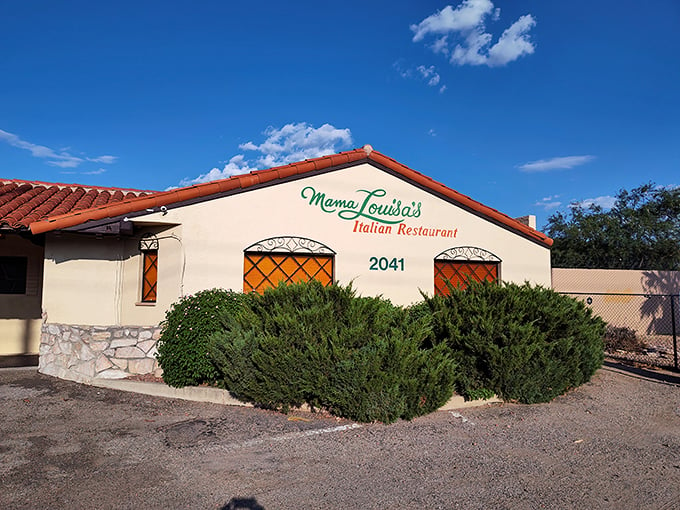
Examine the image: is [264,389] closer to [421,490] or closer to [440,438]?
[440,438]

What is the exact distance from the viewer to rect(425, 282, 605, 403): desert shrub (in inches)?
280

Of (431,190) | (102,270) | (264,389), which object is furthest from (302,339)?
(431,190)

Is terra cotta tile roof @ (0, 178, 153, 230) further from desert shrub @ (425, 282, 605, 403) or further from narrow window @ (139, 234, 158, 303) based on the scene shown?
desert shrub @ (425, 282, 605, 403)

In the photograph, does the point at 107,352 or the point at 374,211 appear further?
the point at 374,211

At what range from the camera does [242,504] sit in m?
3.89

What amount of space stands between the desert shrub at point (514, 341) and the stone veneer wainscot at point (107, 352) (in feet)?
16.3

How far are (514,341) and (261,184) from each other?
5.56 m

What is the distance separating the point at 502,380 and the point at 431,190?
5446 mm

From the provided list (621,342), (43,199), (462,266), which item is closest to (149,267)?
(43,199)

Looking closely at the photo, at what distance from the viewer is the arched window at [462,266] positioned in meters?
11.3

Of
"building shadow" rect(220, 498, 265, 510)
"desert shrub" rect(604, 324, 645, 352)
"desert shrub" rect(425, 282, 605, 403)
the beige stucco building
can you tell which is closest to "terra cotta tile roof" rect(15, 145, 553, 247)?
the beige stucco building

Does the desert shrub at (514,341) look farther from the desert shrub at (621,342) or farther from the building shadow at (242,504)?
the desert shrub at (621,342)

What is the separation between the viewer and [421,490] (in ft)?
13.8

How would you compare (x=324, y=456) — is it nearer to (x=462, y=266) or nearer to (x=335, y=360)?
(x=335, y=360)
